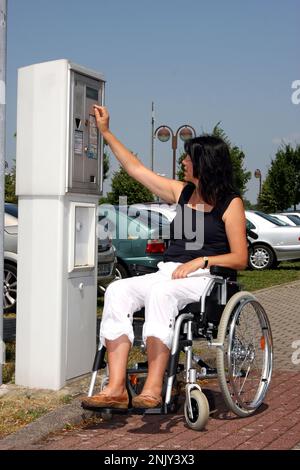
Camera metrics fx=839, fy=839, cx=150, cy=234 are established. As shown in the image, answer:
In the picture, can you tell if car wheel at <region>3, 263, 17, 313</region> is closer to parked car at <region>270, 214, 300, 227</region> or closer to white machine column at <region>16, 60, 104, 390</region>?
white machine column at <region>16, 60, 104, 390</region>

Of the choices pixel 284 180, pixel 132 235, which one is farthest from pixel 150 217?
pixel 284 180

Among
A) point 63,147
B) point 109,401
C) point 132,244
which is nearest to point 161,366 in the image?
point 109,401

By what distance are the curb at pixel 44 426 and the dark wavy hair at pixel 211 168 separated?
1.54 m

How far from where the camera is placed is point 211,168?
5258mm

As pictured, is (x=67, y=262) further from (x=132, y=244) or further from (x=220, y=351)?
(x=132, y=244)

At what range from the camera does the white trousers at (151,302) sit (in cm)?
471

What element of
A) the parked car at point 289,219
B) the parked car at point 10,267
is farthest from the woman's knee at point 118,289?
the parked car at point 289,219

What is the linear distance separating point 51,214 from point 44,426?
150 centimetres

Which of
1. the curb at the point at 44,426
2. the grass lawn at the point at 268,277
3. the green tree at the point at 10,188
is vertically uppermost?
the green tree at the point at 10,188

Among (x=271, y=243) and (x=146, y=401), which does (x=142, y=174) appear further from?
(x=271, y=243)

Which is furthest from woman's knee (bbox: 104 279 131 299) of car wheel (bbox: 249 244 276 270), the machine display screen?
car wheel (bbox: 249 244 276 270)

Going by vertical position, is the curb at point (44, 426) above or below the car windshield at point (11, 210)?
below

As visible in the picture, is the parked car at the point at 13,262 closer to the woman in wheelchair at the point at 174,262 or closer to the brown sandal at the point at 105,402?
the woman in wheelchair at the point at 174,262

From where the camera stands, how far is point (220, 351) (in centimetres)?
478
